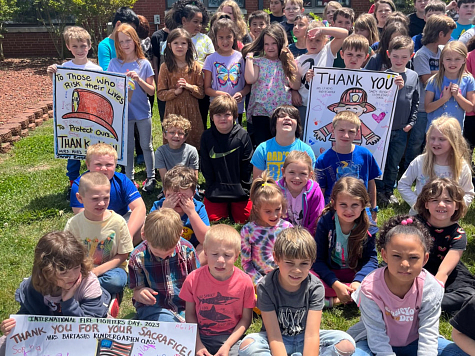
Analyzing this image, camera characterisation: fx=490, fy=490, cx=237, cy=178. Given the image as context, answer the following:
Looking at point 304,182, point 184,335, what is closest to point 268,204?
point 304,182

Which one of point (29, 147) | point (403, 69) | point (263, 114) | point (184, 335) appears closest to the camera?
point (184, 335)

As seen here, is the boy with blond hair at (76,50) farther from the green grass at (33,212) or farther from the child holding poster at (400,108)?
the child holding poster at (400,108)

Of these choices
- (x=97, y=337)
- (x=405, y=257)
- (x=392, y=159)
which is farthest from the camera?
(x=392, y=159)

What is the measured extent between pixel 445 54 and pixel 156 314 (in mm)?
4402

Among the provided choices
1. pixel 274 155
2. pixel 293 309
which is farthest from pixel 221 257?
pixel 274 155

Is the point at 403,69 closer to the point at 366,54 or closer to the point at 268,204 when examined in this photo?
the point at 366,54

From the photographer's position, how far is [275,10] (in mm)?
8859

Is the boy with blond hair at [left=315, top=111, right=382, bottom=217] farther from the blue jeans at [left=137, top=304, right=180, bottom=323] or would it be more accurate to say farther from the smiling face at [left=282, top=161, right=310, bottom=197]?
the blue jeans at [left=137, top=304, right=180, bottom=323]

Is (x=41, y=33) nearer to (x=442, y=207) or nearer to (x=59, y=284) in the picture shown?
(x=59, y=284)

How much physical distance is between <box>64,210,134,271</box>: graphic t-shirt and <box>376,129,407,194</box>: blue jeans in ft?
11.4

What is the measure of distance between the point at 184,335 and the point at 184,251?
→ 27.4 inches

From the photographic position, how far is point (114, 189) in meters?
4.68

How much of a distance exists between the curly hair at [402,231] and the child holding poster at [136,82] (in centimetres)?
365

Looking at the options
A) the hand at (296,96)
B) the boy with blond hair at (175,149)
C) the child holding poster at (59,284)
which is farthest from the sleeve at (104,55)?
the child holding poster at (59,284)
